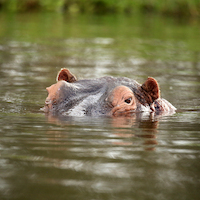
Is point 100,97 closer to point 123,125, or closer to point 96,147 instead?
point 123,125

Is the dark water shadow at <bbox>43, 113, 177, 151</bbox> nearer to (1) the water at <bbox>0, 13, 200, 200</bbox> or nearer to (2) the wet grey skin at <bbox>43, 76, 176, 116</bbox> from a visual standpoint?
(1) the water at <bbox>0, 13, 200, 200</bbox>

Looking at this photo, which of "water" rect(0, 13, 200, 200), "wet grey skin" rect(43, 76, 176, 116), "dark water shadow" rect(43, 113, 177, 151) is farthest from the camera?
"wet grey skin" rect(43, 76, 176, 116)

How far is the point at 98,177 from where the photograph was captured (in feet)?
13.1

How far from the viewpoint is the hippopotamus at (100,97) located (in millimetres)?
6270

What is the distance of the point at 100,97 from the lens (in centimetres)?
635

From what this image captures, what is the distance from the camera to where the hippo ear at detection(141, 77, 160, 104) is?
6700 millimetres

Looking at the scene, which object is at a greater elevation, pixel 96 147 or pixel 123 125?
pixel 123 125

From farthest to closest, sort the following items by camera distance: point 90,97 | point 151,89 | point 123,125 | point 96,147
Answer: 1. point 151,89
2. point 90,97
3. point 123,125
4. point 96,147

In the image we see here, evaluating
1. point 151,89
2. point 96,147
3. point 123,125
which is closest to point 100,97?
point 123,125

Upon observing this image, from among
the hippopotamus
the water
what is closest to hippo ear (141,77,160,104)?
the hippopotamus

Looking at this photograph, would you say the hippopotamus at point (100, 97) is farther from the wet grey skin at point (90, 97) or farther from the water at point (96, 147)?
the water at point (96, 147)

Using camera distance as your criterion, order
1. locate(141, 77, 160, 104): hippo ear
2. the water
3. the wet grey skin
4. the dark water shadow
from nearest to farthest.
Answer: the water → the dark water shadow → the wet grey skin → locate(141, 77, 160, 104): hippo ear

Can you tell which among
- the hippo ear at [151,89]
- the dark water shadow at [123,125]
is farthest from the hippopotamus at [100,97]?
the dark water shadow at [123,125]

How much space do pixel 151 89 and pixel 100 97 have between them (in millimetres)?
817
